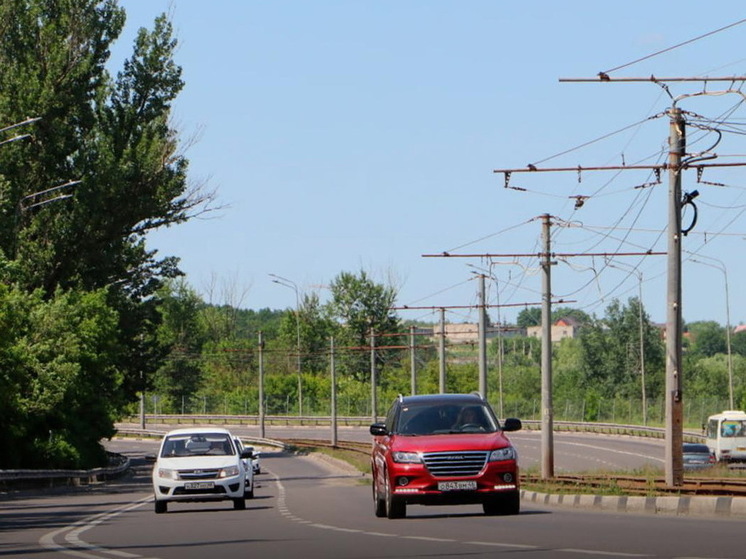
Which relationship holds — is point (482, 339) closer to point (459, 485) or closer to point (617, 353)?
point (459, 485)

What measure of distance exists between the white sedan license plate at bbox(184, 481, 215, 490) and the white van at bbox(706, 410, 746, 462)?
133 feet

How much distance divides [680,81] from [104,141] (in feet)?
134

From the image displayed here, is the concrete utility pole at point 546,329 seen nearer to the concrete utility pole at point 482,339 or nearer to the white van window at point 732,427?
the concrete utility pole at point 482,339

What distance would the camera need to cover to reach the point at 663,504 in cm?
2522

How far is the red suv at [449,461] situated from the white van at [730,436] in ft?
148

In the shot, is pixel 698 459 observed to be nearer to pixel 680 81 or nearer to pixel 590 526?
pixel 680 81

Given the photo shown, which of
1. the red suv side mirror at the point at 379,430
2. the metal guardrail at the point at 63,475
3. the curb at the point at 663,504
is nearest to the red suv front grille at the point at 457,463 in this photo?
the red suv side mirror at the point at 379,430

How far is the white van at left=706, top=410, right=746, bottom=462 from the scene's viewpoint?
67500 millimetres

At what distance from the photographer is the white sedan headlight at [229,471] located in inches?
1230

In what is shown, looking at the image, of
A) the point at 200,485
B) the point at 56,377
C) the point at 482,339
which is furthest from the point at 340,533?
the point at 56,377

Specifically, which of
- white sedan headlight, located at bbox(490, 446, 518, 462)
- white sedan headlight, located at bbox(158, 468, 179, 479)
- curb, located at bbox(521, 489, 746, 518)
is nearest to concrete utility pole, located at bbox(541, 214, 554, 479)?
curb, located at bbox(521, 489, 746, 518)

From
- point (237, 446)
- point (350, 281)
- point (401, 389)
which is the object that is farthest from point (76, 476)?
point (350, 281)

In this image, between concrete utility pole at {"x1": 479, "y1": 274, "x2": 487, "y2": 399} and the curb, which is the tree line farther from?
the curb

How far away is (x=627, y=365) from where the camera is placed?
158625mm
